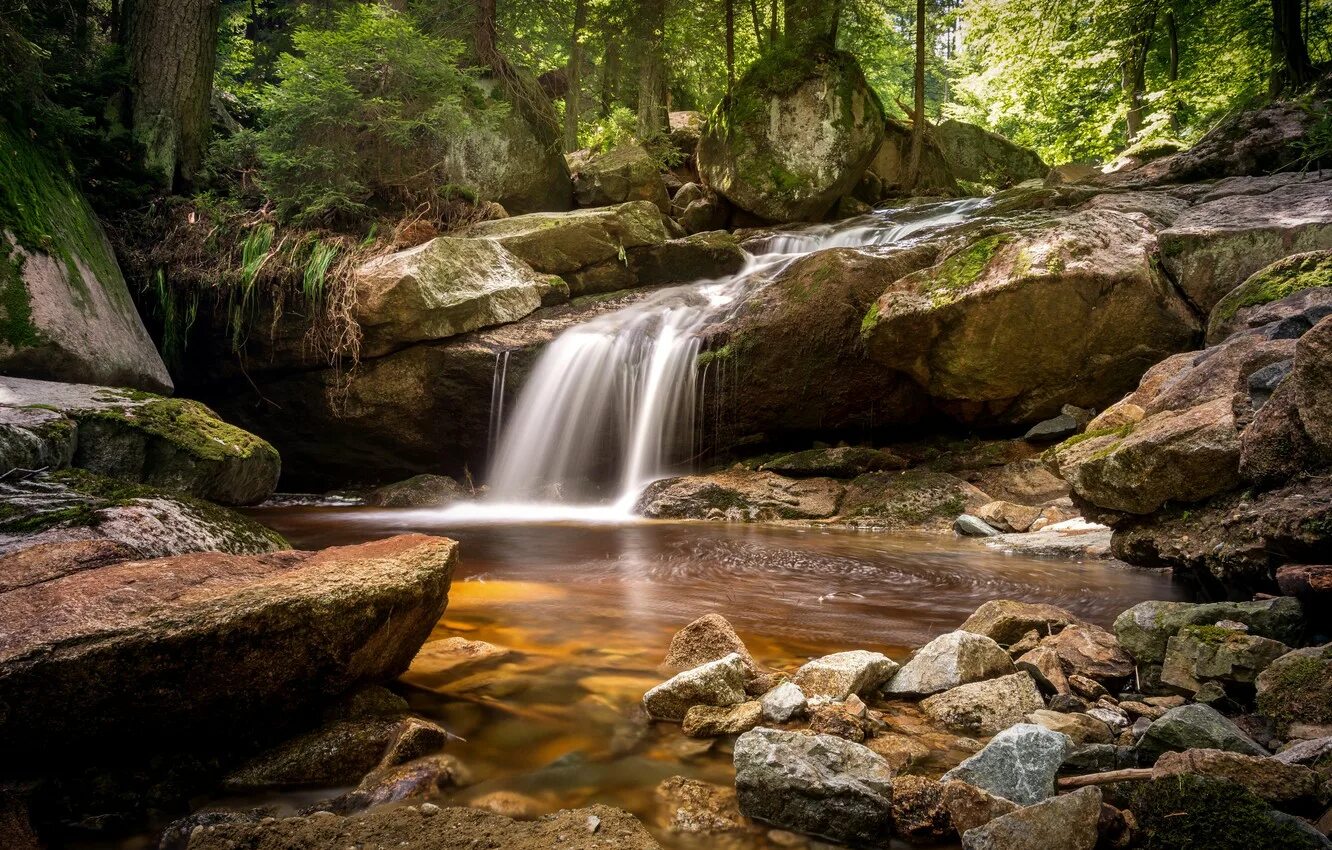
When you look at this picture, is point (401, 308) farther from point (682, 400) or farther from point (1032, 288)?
point (1032, 288)

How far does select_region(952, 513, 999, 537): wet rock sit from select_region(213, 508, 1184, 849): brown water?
0.30 m

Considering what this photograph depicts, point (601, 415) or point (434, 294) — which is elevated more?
point (434, 294)

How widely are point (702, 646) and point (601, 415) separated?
261 inches

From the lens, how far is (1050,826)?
4.96ft

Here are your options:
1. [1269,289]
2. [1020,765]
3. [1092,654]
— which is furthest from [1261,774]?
[1269,289]

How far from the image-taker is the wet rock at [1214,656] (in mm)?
2258

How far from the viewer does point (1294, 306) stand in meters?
4.50

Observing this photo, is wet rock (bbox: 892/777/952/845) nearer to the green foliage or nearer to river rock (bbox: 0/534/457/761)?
A: river rock (bbox: 0/534/457/761)

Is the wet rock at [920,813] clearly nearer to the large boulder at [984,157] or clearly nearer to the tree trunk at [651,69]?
the tree trunk at [651,69]

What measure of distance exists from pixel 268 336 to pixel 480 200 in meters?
4.25

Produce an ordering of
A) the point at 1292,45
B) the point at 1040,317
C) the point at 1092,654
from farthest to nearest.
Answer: the point at 1292,45 < the point at 1040,317 < the point at 1092,654

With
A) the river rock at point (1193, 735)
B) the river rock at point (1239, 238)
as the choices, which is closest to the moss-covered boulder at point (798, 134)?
the river rock at point (1239, 238)

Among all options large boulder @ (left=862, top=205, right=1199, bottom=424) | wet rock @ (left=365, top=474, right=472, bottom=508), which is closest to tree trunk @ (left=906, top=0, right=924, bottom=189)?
large boulder @ (left=862, top=205, right=1199, bottom=424)

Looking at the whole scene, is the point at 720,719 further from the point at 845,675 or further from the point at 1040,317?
the point at 1040,317
